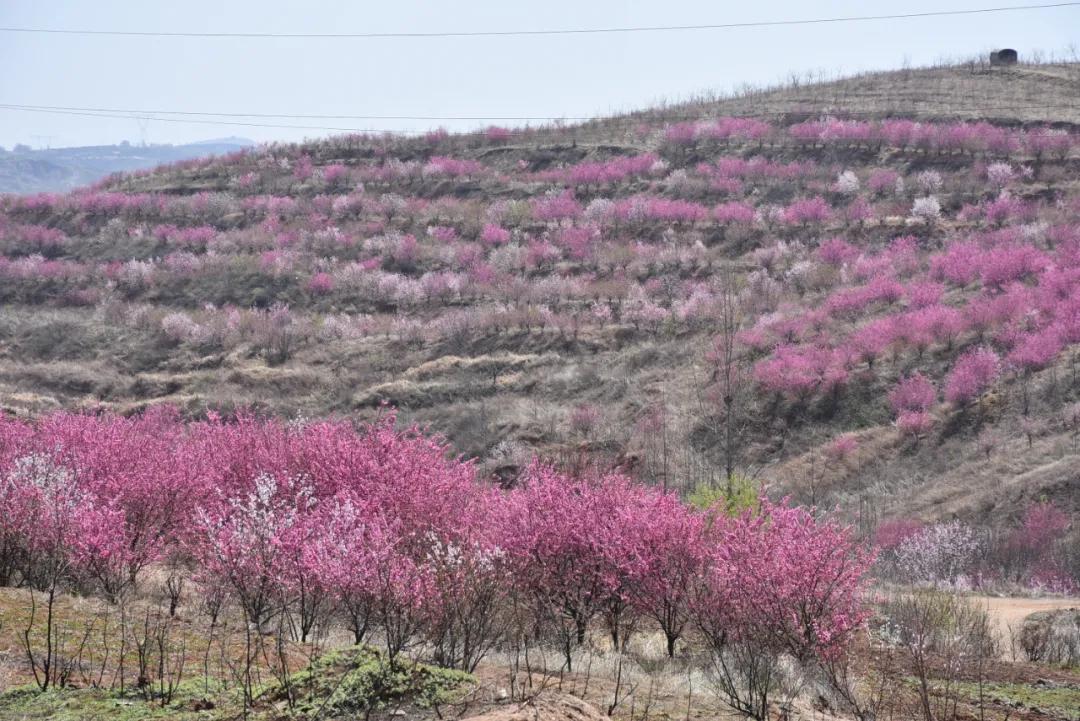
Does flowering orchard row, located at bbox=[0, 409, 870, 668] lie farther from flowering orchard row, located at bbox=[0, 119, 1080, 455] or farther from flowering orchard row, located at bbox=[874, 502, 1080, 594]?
flowering orchard row, located at bbox=[0, 119, 1080, 455]

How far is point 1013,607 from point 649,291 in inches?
1034

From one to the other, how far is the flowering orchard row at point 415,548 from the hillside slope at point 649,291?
1053cm

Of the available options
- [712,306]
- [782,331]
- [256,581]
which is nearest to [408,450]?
[256,581]

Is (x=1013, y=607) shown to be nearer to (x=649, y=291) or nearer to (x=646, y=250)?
(x=649, y=291)

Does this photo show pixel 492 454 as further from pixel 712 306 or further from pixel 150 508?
pixel 150 508

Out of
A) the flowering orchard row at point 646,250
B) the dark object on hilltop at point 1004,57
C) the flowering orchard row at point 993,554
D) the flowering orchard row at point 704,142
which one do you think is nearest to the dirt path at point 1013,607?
the flowering orchard row at point 993,554

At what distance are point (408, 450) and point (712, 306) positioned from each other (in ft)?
84.9

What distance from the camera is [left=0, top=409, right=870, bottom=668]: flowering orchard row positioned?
29.2 feet

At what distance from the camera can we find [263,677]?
7.52 m

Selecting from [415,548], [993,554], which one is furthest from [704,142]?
[415,548]

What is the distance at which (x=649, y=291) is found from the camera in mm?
41312

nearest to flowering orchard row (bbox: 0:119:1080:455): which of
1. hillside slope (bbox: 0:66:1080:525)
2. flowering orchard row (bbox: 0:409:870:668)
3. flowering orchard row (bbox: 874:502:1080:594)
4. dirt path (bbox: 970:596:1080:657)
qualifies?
hillside slope (bbox: 0:66:1080:525)

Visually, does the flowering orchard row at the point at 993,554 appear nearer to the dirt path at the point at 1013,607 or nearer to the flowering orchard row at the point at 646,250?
the dirt path at the point at 1013,607

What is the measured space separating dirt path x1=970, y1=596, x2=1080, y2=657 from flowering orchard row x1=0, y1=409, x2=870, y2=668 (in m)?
4.36
